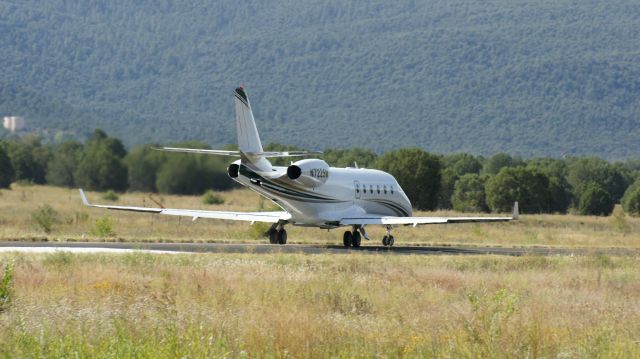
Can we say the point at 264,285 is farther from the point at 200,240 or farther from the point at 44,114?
the point at 44,114

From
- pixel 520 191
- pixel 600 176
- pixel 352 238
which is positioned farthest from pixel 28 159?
pixel 600 176

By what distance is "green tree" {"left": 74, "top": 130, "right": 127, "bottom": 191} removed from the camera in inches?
2593

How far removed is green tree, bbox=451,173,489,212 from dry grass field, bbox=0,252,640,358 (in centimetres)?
7641

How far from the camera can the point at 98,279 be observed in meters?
22.0

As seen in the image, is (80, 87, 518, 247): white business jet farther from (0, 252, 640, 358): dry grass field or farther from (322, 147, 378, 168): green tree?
(322, 147, 378, 168): green tree

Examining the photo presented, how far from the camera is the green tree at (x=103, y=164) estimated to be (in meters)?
65.8

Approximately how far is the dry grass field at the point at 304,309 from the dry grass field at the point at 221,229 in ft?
54.8

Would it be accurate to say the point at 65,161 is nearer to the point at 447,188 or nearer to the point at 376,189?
the point at 376,189

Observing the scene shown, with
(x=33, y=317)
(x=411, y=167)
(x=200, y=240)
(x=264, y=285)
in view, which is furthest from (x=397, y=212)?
(x=411, y=167)

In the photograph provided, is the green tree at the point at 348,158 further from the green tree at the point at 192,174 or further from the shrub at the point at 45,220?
the shrub at the point at 45,220

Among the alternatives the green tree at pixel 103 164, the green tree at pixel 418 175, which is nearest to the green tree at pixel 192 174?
the green tree at pixel 103 164

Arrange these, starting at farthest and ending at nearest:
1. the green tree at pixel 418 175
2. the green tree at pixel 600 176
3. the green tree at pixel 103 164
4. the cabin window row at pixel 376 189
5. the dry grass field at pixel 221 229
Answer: the green tree at pixel 600 176 → the green tree at pixel 418 175 → the green tree at pixel 103 164 → the dry grass field at pixel 221 229 → the cabin window row at pixel 376 189

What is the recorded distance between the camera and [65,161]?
246 feet

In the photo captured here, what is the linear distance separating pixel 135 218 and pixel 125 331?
44.3 metres
